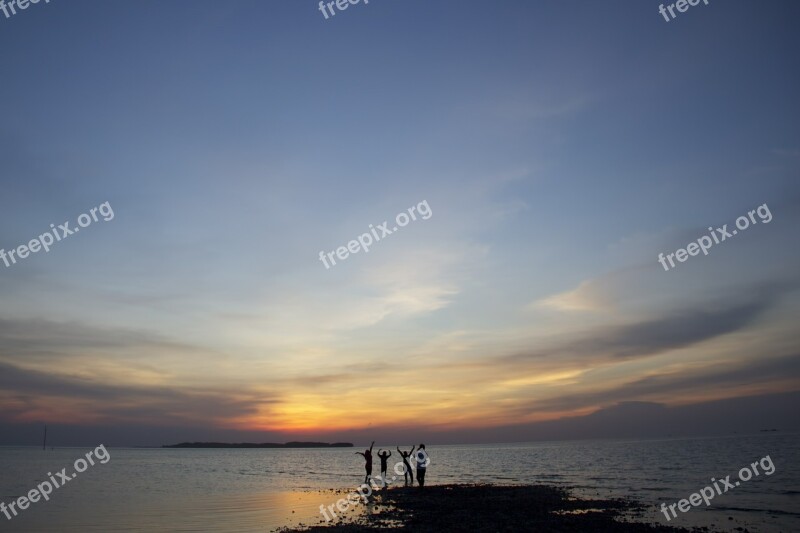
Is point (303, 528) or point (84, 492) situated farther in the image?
point (84, 492)

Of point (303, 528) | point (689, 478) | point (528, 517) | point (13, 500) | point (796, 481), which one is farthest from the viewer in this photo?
point (689, 478)

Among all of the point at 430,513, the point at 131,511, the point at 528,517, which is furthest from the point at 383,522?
the point at 131,511

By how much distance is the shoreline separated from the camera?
23156 mm

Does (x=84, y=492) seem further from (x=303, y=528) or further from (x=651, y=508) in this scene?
(x=651, y=508)

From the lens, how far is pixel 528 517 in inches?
1017

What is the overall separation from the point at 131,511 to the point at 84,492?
42.2ft

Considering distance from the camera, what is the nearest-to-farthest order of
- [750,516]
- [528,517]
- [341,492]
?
[528,517], [750,516], [341,492]

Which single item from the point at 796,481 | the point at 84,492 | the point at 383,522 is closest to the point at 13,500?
the point at 84,492

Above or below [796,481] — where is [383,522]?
above

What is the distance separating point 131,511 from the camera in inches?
1182

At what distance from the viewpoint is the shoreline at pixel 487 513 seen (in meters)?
23.2

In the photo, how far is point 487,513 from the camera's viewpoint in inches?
1067

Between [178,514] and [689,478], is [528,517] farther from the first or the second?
[689,478]

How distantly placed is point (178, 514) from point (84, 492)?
51.7 feet
